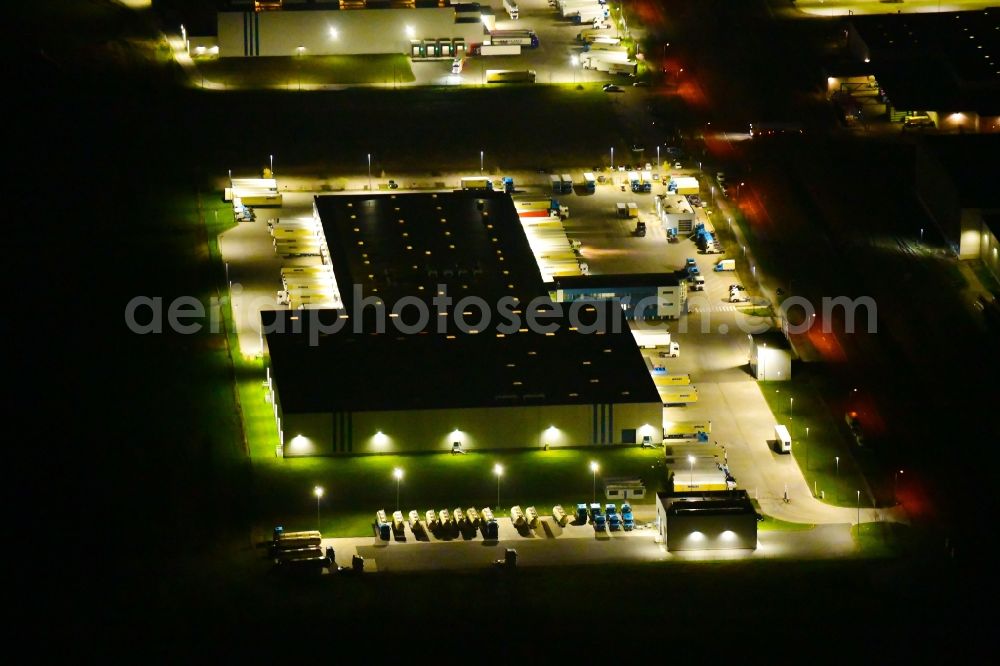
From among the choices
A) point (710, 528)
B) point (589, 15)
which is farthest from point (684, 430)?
point (589, 15)

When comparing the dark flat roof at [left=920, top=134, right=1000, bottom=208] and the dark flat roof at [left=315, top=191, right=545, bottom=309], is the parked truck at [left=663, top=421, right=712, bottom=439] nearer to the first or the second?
the dark flat roof at [left=315, top=191, right=545, bottom=309]

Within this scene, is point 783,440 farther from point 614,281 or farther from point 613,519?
point 614,281

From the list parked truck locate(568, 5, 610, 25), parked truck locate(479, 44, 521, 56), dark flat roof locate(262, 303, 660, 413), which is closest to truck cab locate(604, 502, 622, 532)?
dark flat roof locate(262, 303, 660, 413)

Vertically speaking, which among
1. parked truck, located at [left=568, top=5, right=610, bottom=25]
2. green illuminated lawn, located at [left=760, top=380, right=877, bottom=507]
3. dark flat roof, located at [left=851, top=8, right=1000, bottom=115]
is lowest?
green illuminated lawn, located at [left=760, top=380, right=877, bottom=507]

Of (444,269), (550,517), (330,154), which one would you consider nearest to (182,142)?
(330,154)

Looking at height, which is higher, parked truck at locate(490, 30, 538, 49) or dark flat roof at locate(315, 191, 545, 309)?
parked truck at locate(490, 30, 538, 49)

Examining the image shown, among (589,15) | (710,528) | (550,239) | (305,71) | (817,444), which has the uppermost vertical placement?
(589,15)
